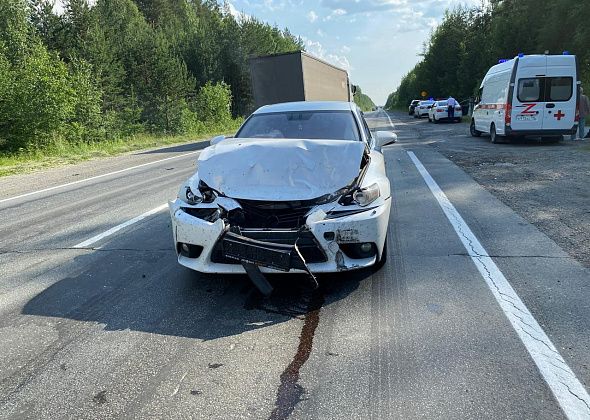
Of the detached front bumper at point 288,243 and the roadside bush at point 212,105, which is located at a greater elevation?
the roadside bush at point 212,105

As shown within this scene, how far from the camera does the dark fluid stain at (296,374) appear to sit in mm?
2476

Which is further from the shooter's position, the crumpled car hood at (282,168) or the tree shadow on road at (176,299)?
the crumpled car hood at (282,168)

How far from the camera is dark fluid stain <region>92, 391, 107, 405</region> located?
8.52 ft

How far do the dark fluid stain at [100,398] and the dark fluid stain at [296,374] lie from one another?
0.98m

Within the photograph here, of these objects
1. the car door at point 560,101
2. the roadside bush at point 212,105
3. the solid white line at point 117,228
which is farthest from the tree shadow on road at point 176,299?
the roadside bush at point 212,105

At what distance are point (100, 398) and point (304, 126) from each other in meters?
3.89

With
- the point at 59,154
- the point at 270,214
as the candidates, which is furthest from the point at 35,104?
the point at 270,214

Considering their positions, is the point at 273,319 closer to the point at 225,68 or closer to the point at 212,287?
the point at 212,287

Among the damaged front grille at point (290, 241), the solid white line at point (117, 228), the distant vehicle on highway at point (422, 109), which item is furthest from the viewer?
the distant vehicle on highway at point (422, 109)

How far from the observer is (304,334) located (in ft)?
10.8

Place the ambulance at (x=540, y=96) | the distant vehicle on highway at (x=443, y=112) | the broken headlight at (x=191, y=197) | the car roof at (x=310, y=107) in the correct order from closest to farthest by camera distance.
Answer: the broken headlight at (x=191, y=197) < the car roof at (x=310, y=107) < the ambulance at (x=540, y=96) < the distant vehicle on highway at (x=443, y=112)

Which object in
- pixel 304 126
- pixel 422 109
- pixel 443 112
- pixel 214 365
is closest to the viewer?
pixel 214 365

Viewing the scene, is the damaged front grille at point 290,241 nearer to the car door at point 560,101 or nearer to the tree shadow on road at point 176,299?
the tree shadow on road at point 176,299

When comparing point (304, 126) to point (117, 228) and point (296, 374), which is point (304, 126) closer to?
point (117, 228)
